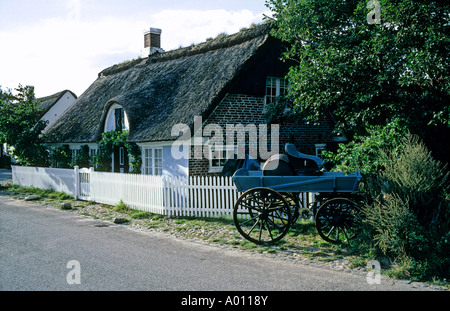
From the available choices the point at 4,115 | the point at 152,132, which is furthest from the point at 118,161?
the point at 4,115

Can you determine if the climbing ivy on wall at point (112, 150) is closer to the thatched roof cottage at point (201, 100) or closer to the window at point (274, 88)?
the thatched roof cottage at point (201, 100)

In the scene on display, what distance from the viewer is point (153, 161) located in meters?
13.1

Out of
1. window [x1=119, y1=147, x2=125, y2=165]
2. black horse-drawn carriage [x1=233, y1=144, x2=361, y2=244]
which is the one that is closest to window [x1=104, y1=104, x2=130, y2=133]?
window [x1=119, y1=147, x2=125, y2=165]

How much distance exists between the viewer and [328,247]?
6750 millimetres

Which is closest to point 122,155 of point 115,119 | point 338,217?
point 115,119

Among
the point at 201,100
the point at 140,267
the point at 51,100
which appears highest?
the point at 51,100

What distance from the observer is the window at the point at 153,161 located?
12.9m

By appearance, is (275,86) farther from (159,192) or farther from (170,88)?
(159,192)

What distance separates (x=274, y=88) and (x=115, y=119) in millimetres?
6838

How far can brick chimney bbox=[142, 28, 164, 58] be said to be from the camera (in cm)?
1951

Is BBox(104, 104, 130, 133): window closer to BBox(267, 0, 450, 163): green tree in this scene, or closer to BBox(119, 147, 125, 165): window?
BBox(119, 147, 125, 165): window

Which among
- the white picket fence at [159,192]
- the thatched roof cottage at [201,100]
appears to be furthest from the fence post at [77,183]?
the thatched roof cottage at [201,100]
